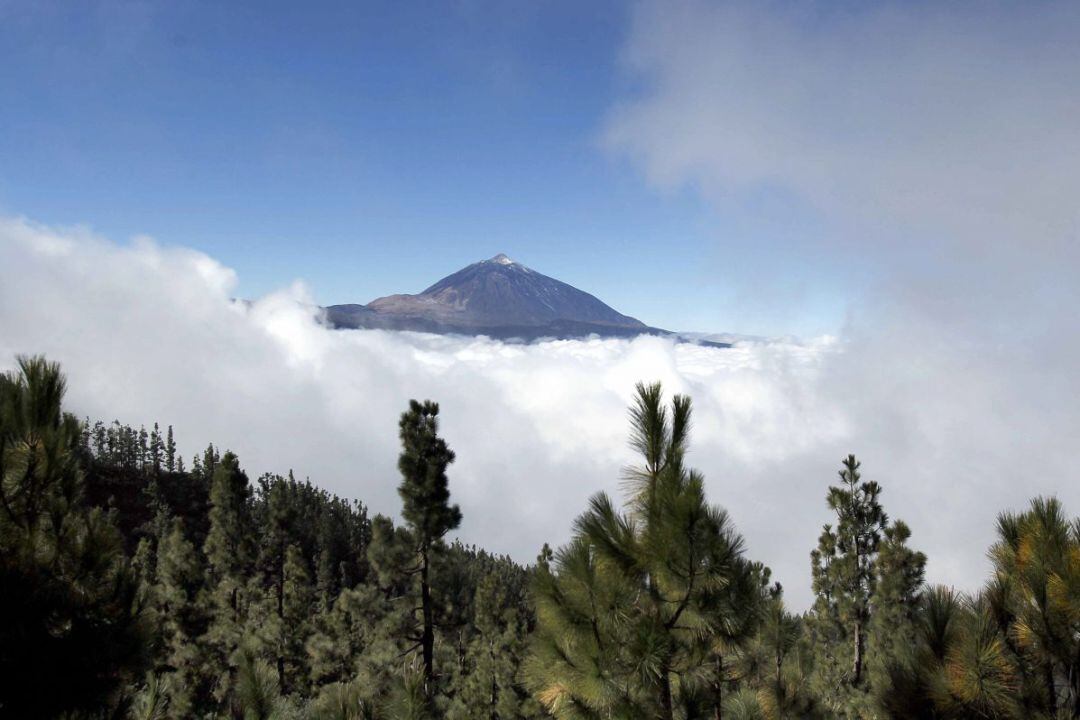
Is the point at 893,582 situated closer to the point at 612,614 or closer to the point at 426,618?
the point at 426,618

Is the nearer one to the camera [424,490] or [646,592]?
[646,592]

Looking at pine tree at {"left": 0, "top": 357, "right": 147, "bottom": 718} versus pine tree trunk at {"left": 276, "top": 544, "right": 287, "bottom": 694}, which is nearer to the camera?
pine tree at {"left": 0, "top": 357, "right": 147, "bottom": 718}

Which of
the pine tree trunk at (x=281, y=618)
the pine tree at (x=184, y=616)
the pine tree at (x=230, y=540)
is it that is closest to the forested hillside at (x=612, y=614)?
the pine tree trunk at (x=281, y=618)

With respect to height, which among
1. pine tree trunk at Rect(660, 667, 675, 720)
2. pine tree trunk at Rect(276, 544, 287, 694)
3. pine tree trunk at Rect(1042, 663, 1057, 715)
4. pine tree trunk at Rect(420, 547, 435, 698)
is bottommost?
pine tree trunk at Rect(276, 544, 287, 694)

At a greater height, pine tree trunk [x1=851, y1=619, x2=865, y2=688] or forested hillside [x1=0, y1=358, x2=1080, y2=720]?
forested hillside [x1=0, y1=358, x2=1080, y2=720]

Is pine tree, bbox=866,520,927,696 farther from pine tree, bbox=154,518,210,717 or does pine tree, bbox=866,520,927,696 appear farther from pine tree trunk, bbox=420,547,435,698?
pine tree, bbox=154,518,210,717

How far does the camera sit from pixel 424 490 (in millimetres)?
16312

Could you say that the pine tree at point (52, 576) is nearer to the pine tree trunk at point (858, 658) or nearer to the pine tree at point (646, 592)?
the pine tree at point (646, 592)

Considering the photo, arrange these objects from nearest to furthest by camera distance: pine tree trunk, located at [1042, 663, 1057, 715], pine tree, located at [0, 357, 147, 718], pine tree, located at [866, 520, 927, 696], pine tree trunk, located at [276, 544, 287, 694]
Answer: pine tree trunk, located at [1042, 663, 1057, 715], pine tree, located at [0, 357, 147, 718], pine tree, located at [866, 520, 927, 696], pine tree trunk, located at [276, 544, 287, 694]

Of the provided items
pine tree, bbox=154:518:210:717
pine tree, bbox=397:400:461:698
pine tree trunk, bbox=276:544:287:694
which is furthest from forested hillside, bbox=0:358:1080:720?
pine tree, bbox=154:518:210:717

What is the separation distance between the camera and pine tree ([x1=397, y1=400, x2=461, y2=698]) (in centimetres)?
1625

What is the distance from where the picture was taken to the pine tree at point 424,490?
53.3 ft

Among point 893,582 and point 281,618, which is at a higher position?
point 893,582

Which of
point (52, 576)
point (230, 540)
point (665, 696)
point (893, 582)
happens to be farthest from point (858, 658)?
point (230, 540)
